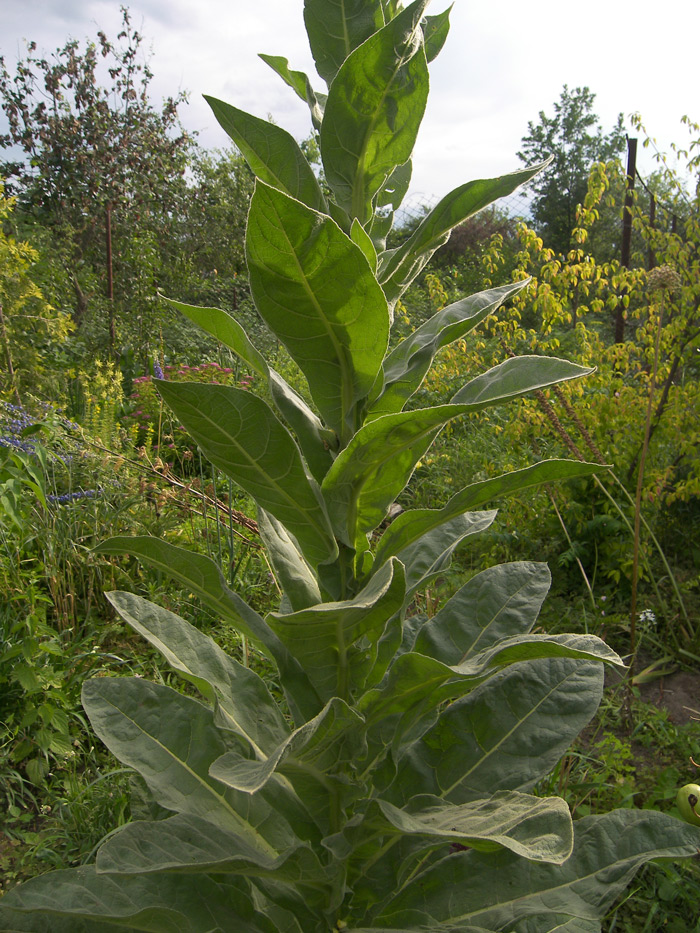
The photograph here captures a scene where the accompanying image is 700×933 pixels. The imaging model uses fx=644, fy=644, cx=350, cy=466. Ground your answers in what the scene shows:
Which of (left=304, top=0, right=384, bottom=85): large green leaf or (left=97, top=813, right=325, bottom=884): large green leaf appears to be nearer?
(left=97, top=813, right=325, bottom=884): large green leaf

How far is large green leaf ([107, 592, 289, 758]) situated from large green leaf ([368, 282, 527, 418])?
0.52m

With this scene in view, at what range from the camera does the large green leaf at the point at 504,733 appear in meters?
1.11

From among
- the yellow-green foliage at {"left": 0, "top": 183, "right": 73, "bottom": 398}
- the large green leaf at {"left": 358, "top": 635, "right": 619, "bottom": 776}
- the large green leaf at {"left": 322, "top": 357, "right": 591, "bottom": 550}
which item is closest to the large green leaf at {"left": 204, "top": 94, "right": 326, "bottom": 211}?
the large green leaf at {"left": 322, "top": 357, "right": 591, "bottom": 550}

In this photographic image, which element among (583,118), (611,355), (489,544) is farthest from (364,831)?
(583,118)

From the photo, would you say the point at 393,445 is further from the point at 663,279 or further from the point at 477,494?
the point at 663,279

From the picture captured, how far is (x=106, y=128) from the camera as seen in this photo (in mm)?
9406

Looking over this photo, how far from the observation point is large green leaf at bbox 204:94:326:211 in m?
0.86

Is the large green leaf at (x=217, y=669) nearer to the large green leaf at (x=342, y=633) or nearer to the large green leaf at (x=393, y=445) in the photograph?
the large green leaf at (x=342, y=633)

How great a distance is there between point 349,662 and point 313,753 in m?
0.15

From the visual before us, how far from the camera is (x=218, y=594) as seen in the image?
3.06ft

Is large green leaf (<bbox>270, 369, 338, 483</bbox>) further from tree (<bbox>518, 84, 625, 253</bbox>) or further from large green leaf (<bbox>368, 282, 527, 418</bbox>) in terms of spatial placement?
tree (<bbox>518, 84, 625, 253</bbox>)

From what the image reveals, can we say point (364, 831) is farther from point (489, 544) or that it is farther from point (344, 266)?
point (489, 544)

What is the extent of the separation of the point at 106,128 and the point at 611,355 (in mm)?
8607

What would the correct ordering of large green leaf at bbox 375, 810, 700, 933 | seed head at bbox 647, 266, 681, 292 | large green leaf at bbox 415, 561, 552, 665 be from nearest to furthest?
large green leaf at bbox 375, 810, 700, 933
large green leaf at bbox 415, 561, 552, 665
seed head at bbox 647, 266, 681, 292
